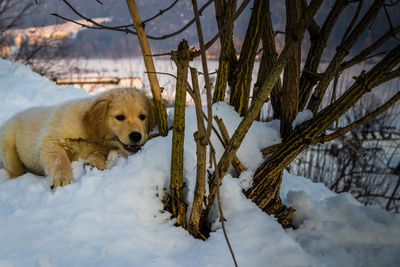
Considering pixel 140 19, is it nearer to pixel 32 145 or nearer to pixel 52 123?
pixel 52 123

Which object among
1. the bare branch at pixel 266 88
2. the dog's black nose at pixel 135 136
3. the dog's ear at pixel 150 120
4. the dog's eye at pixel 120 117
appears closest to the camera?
the bare branch at pixel 266 88

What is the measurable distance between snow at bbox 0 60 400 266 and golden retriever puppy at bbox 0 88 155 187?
379mm

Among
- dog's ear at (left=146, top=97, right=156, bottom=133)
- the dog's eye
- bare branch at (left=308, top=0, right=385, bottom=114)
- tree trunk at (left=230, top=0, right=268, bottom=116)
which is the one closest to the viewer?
bare branch at (left=308, top=0, right=385, bottom=114)

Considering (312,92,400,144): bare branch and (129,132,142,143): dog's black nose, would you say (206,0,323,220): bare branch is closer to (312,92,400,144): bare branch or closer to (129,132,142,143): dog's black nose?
(312,92,400,144): bare branch

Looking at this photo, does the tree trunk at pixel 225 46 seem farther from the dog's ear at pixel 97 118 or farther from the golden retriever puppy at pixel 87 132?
the dog's ear at pixel 97 118

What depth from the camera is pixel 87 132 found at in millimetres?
2496

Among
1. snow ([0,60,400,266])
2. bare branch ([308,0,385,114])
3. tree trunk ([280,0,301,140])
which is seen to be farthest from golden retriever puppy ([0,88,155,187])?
bare branch ([308,0,385,114])

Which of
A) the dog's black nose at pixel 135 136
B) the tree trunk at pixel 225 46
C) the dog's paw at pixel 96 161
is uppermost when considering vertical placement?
the tree trunk at pixel 225 46

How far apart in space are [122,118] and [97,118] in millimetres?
211

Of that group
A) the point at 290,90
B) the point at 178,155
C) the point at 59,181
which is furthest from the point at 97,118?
the point at 290,90

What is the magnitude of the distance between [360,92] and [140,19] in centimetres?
134

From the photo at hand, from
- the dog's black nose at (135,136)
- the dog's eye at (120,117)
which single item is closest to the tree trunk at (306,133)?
the dog's black nose at (135,136)

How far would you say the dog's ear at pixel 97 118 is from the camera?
2436mm

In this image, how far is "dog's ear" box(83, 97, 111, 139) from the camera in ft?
7.99
